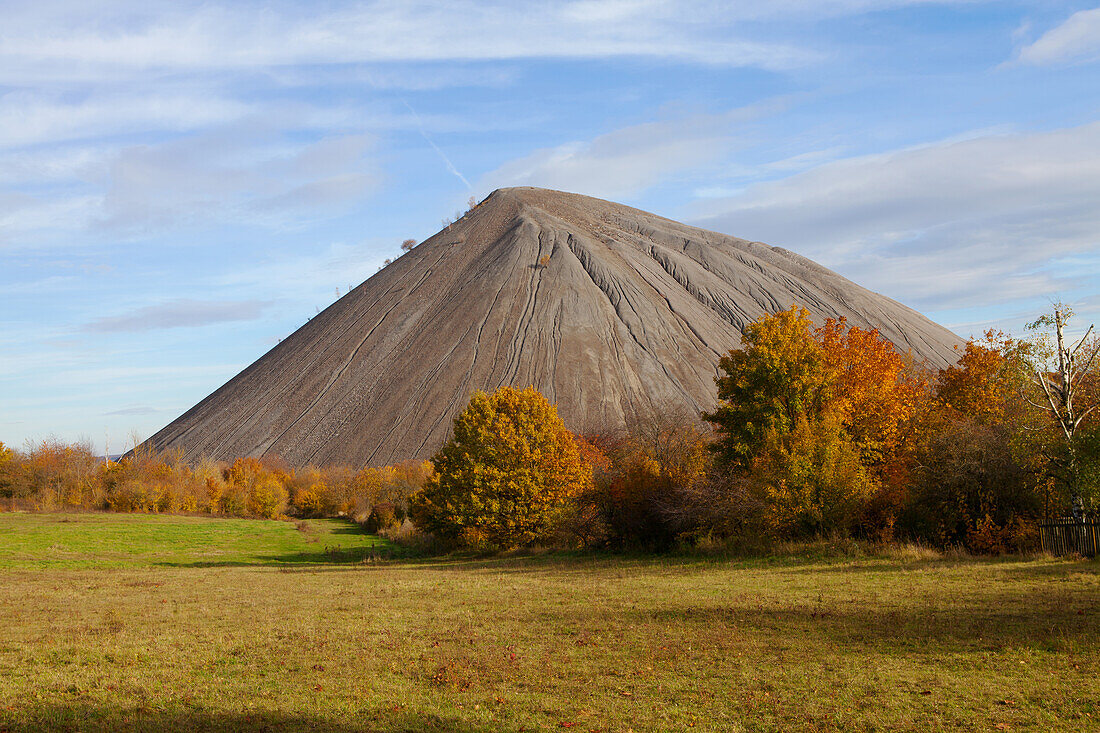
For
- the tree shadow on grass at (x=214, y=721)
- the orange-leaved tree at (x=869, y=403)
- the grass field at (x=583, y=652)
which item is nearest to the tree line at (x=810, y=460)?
the orange-leaved tree at (x=869, y=403)

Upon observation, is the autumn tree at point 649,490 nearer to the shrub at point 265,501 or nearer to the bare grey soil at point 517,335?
the shrub at point 265,501

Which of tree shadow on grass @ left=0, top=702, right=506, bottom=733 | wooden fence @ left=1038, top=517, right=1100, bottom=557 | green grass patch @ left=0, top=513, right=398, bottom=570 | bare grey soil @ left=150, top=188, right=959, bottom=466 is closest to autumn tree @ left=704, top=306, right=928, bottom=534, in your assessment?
wooden fence @ left=1038, top=517, right=1100, bottom=557

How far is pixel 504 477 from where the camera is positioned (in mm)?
41344

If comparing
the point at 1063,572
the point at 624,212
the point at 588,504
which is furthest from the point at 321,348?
the point at 1063,572

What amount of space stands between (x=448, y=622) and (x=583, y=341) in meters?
106

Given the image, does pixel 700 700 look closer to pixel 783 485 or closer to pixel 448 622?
pixel 448 622

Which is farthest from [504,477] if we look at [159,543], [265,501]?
[265,501]

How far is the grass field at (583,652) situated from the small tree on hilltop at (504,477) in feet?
48.6

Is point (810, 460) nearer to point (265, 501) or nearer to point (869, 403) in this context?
point (869, 403)

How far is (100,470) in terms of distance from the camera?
7275 centimetres

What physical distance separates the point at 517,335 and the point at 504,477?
83.5 m

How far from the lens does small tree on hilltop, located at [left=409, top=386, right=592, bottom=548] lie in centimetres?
4122

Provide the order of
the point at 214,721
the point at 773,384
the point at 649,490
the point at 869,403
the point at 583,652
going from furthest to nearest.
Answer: the point at 649,490, the point at 773,384, the point at 869,403, the point at 583,652, the point at 214,721

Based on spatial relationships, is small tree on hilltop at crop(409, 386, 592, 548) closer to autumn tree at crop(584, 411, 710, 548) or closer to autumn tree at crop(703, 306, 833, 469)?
autumn tree at crop(584, 411, 710, 548)
